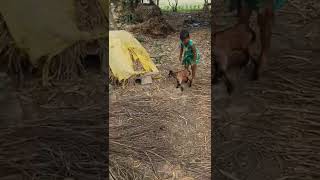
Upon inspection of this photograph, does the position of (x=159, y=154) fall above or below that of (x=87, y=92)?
below

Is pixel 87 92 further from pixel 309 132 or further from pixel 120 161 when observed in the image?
pixel 309 132

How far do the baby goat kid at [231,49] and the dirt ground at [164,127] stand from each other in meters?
0.21

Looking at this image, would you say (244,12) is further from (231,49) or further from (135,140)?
(135,140)

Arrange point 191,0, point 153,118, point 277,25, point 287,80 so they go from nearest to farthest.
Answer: point 153,118
point 287,80
point 277,25
point 191,0

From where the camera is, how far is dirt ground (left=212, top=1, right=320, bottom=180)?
3.04 meters

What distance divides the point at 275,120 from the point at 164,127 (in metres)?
0.74

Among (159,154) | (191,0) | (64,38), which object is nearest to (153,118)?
(159,154)

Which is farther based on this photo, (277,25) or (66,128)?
(277,25)

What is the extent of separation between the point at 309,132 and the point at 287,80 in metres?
0.77

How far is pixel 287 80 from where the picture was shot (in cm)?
400

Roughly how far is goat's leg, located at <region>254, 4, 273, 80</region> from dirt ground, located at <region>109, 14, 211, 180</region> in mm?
451


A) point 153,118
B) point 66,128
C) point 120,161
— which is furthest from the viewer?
point 153,118

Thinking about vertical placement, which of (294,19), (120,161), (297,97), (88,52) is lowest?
(120,161)

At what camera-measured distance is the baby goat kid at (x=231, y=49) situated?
3.98 metres
